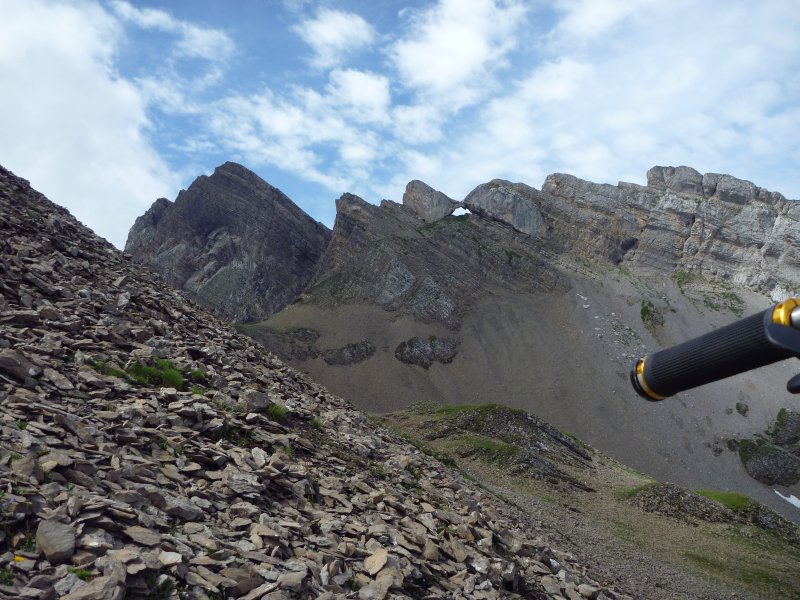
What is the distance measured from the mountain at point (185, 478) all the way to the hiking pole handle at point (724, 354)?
14.6ft

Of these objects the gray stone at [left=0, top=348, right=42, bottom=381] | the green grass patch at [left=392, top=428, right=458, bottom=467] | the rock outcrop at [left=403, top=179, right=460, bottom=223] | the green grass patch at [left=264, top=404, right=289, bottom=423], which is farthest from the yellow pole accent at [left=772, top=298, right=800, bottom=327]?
the rock outcrop at [left=403, top=179, right=460, bottom=223]

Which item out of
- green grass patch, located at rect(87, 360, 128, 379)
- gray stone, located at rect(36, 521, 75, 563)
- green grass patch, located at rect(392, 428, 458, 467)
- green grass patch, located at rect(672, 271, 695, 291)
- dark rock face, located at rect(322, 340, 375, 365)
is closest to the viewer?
gray stone, located at rect(36, 521, 75, 563)

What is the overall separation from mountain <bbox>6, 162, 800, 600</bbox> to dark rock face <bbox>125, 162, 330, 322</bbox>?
380 feet

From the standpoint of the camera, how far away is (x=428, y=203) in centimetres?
15088

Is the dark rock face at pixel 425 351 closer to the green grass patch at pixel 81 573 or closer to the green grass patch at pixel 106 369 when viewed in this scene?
the green grass patch at pixel 106 369

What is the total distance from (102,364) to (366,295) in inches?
4217

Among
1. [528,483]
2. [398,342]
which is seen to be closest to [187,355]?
[528,483]

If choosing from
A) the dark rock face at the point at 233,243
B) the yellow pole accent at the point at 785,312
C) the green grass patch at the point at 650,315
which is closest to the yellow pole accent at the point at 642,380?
the yellow pole accent at the point at 785,312

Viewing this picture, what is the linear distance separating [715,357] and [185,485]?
720 cm

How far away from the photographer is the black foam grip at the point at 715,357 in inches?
183

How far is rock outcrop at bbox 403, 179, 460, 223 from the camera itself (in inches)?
5881

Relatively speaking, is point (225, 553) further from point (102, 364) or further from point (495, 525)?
point (495, 525)

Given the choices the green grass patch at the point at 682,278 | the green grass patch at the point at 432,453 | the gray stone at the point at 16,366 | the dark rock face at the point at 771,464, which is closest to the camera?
the gray stone at the point at 16,366

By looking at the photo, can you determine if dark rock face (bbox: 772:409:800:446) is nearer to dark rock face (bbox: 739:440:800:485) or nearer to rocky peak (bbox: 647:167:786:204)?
dark rock face (bbox: 739:440:800:485)
